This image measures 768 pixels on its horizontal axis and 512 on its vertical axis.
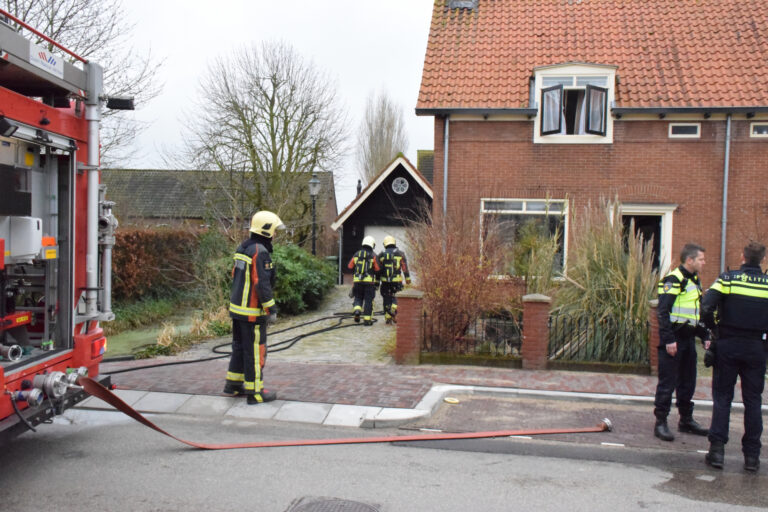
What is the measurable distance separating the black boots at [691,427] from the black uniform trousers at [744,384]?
2.56 feet

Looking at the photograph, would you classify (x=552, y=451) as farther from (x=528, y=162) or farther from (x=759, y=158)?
(x=759, y=158)

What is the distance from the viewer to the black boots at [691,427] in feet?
19.5

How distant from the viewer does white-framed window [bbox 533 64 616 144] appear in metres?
13.8

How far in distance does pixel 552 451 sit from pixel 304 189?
19132 millimetres

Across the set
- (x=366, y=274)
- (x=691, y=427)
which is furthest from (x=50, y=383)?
(x=366, y=274)

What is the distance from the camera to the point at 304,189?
2359 centimetres

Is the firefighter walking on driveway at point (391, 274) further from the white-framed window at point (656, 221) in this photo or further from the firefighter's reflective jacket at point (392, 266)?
the white-framed window at point (656, 221)

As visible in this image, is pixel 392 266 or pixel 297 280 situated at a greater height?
pixel 392 266

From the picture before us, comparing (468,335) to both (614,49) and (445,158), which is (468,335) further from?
(614,49)

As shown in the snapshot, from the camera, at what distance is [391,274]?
39.5 feet

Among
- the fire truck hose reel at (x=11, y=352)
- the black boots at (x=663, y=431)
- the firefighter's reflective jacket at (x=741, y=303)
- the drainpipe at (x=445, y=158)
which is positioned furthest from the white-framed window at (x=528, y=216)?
the fire truck hose reel at (x=11, y=352)

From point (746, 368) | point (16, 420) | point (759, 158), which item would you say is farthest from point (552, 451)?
point (759, 158)

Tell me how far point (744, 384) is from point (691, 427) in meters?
0.96

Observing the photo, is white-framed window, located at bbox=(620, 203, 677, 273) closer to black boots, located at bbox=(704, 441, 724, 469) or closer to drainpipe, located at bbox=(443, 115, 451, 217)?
drainpipe, located at bbox=(443, 115, 451, 217)
